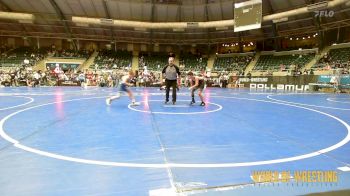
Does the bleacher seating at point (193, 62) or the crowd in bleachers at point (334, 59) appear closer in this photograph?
the crowd in bleachers at point (334, 59)

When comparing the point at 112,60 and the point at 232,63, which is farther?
the point at 232,63

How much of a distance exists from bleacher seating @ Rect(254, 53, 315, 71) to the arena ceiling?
10.7 feet

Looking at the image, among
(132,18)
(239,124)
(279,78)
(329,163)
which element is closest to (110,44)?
(132,18)

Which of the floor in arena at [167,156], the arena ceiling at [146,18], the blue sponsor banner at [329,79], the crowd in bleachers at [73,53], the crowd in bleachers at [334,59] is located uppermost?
the arena ceiling at [146,18]

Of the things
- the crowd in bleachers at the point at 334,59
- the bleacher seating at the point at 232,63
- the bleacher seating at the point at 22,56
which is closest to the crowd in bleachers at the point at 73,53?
the bleacher seating at the point at 22,56

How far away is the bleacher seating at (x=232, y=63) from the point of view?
42.0 meters

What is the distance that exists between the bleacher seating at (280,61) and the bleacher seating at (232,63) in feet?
7.34

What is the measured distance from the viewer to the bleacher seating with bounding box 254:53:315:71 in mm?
35750

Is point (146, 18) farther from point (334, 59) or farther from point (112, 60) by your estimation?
point (334, 59)

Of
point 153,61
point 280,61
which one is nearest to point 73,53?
point 153,61

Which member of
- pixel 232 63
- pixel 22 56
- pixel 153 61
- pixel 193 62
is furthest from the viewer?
pixel 193 62

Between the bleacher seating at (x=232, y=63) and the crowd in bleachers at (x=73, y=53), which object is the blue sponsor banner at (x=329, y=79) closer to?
the bleacher seating at (x=232, y=63)

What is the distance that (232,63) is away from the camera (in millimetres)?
43656

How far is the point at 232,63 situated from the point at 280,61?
7.72 meters
